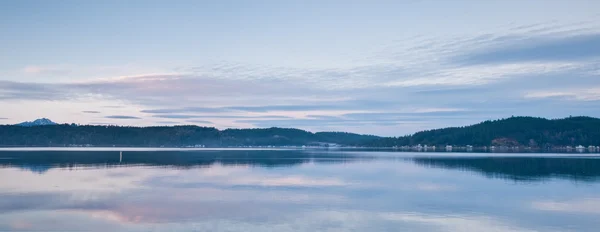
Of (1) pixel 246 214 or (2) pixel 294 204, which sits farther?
(2) pixel 294 204

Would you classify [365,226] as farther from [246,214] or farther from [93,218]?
[93,218]

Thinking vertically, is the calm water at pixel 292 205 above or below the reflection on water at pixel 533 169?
below

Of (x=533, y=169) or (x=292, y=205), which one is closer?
(x=292, y=205)

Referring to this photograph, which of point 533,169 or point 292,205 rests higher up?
point 533,169

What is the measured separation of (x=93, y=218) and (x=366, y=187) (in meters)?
18.0

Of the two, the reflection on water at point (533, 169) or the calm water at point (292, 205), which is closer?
the calm water at point (292, 205)

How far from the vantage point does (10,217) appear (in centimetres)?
1909

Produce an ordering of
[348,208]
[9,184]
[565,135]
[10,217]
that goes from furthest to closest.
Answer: [565,135], [9,184], [348,208], [10,217]

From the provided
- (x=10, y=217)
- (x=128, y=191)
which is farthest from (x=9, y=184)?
(x=10, y=217)

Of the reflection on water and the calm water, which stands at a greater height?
the reflection on water

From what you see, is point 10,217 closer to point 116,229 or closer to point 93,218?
point 93,218

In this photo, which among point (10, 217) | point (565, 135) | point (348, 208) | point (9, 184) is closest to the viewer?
point (10, 217)

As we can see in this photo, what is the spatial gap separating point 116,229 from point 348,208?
9.99m

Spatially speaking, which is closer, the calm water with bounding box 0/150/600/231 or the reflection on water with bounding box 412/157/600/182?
the calm water with bounding box 0/150/600/231
